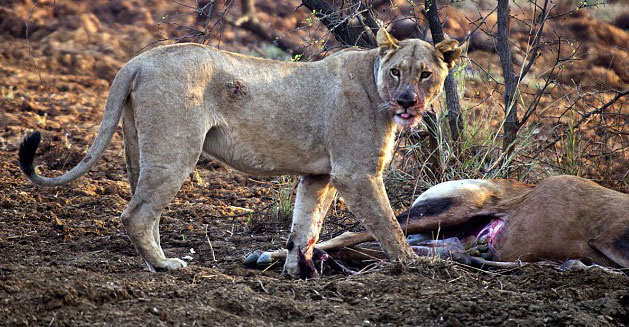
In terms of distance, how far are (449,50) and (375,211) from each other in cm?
112

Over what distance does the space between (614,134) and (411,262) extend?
351cm

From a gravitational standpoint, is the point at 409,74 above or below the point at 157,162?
above

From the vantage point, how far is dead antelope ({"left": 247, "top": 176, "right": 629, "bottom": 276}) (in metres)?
5.09

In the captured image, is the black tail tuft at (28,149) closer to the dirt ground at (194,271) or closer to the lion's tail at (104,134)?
the lion's tail at (104,134)

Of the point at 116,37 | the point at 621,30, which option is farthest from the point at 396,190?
the point at 621,30

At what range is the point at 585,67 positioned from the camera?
543 inches

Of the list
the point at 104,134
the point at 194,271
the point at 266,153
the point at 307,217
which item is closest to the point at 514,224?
the point at 307,217

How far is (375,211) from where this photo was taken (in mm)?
4852

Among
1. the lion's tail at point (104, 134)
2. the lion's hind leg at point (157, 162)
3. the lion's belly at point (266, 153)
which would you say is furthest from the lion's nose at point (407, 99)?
the lion's tail at point (104, 134)

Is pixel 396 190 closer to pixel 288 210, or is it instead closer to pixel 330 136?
pixel 288 210

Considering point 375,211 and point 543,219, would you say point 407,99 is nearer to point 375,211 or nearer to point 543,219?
point 375,211

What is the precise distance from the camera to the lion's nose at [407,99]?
4.79 m

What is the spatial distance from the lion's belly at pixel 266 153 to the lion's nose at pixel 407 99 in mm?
583

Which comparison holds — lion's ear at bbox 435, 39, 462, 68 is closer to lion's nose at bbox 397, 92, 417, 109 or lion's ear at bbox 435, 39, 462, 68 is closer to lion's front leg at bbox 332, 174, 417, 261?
lion's nose at bbox 397, 92, 417, 109
